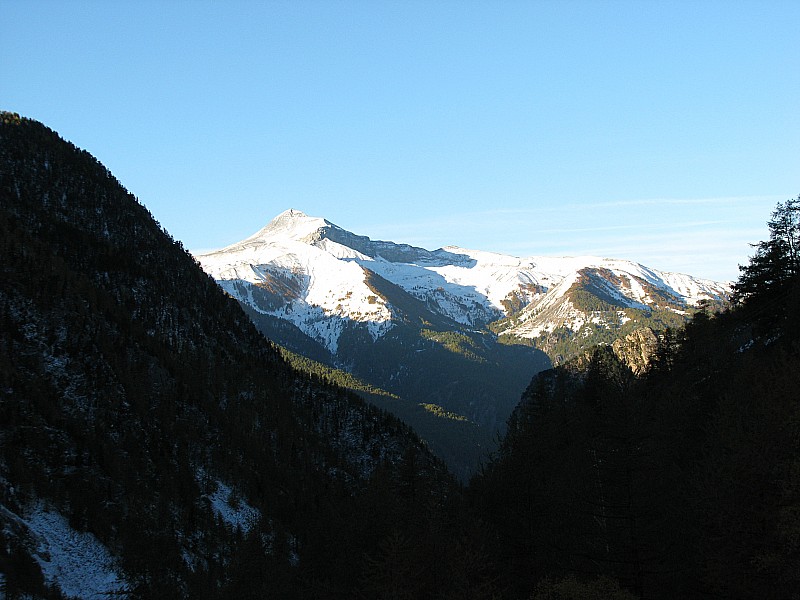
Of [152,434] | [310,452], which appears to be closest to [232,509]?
[152,434]

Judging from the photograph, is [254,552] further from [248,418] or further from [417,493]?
[248,418]

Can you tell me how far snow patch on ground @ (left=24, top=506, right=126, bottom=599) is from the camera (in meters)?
60.0

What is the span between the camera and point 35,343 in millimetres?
94000

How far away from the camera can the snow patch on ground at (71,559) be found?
60031 mm

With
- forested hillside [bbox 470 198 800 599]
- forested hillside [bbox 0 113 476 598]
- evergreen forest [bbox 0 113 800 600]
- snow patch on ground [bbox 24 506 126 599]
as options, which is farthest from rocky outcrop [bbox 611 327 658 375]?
snow patch on ground [bbox 24 506 126 599]

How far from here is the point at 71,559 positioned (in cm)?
6419

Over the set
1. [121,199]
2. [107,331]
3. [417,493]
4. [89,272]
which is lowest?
[417,493]

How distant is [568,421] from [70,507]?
6560 centimetres

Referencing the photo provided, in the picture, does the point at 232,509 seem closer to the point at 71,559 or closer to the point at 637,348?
the point at 71,559

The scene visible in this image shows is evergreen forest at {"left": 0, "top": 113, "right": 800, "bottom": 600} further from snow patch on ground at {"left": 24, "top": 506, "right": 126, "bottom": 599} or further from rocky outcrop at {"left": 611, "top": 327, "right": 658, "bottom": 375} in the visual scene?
rocky outcrop at {"left": 611, "top": 327, "right": 658, "bottom": 375}

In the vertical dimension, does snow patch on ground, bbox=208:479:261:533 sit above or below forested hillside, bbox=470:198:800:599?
below

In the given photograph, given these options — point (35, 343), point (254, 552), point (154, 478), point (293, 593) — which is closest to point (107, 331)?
point (35, 343)

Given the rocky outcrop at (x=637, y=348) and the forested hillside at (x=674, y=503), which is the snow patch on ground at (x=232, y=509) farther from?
the rocky outcrop at (x=637, y=348)

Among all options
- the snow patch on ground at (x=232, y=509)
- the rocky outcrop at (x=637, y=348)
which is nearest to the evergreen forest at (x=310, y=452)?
the snow patch on ground at (x=232, y=509)
